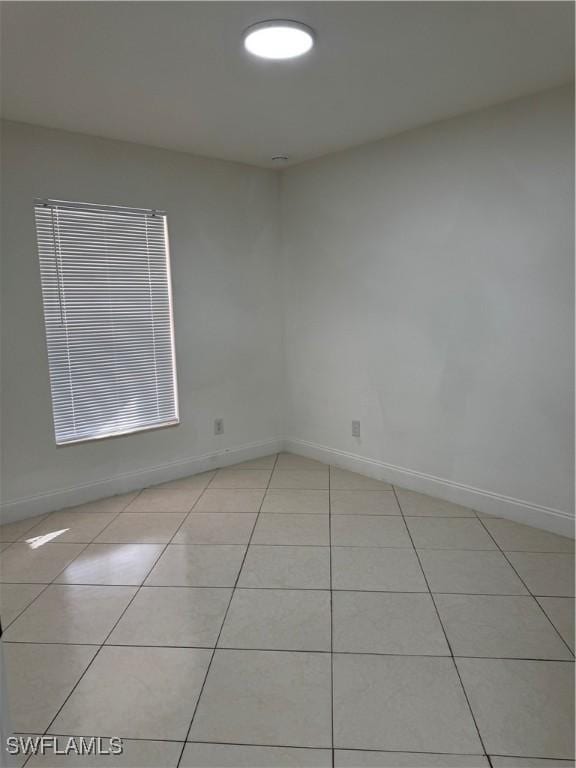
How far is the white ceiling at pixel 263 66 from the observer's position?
6.15 ft

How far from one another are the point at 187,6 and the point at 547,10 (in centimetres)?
131

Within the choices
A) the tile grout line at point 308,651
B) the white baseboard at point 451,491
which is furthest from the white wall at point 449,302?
the tile grout line at point 308,651

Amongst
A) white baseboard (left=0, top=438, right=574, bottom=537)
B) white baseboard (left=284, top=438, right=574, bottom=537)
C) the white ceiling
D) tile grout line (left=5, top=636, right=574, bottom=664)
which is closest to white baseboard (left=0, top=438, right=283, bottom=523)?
white baseboard (left=0, top=438, right=574, bottom=537)

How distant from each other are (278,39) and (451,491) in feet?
8.97

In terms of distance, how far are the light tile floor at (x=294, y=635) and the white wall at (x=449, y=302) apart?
49 cm

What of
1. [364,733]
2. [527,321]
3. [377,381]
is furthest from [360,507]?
[364,733]

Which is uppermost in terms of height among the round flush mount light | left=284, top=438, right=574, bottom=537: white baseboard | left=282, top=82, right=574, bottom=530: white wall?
the round flush mount light

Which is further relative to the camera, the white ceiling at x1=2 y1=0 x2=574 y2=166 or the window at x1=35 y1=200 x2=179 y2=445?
the window at x1=35 y1=200 x2=179 y2=445

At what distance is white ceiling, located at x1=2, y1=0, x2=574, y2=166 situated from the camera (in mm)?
1875
